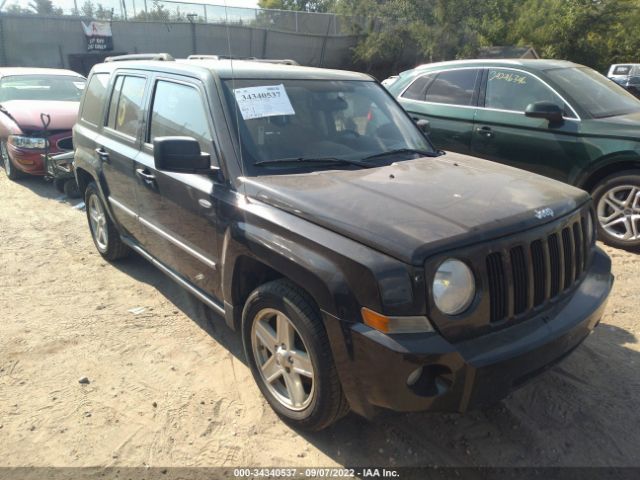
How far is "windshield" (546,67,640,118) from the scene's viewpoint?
5.54 metres

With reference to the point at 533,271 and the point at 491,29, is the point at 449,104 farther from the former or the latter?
the point at 491,29

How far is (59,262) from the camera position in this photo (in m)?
5.23

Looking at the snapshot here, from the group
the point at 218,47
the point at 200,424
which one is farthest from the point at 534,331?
the point at 218,47

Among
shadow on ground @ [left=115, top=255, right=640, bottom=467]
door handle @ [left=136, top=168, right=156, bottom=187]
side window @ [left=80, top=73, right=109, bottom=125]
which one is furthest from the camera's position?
side window @ [left=80, top=73, right=109, bottom=125]

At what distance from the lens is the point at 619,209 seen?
515cm

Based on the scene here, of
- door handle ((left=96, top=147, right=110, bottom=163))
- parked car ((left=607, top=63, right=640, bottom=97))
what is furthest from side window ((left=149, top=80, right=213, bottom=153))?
parked car ((left=607, top=63, right=640, bottom=97))

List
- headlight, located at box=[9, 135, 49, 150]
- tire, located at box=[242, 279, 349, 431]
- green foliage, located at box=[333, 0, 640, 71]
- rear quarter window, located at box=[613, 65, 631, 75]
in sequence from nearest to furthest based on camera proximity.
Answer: tire, located at box=[242, 279, 349, 431] < headlight, located at box=[9, 135, 49, 150] < rear quarter window, located at box=[613, 65, 631, 75] < green foliage, located at box=[333, 0, 640, 71]

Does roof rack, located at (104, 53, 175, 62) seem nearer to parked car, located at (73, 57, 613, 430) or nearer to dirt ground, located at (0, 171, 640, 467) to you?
parked car, located at (73, 57, 613, 430)

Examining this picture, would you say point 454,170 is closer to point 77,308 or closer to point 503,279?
point 503,279

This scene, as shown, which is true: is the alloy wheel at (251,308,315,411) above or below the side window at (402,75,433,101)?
below

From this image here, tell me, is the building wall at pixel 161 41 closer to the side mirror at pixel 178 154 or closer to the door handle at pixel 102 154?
the door handle at pixel 102 154

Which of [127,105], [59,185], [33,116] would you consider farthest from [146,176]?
[33,116]

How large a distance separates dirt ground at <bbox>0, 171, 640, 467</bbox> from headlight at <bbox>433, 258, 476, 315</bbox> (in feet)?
2.48

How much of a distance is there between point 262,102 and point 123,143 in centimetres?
152
